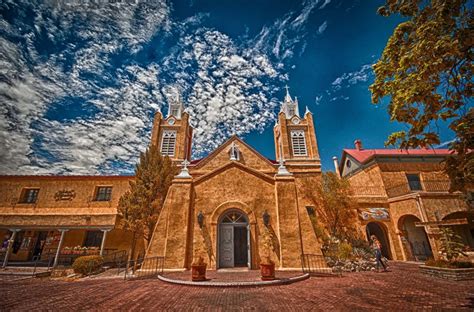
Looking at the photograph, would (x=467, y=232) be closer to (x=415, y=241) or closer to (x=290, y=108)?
(x=415, y=241)

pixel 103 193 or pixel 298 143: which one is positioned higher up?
pixel 298 143

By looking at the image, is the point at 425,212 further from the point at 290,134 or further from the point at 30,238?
the point at 30,238

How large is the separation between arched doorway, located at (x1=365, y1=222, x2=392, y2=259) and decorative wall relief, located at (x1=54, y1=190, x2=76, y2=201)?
2607 cm

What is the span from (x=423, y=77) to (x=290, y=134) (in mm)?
23856

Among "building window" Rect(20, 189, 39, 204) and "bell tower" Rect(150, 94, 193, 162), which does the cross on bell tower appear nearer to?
"bell tower" Rect(150, 94, 193, 162)

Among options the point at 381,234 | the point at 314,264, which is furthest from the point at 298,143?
the point at 314,264

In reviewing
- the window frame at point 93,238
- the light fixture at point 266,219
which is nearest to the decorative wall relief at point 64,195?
the window frame at point 93,238

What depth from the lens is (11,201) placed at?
1781 centimetres

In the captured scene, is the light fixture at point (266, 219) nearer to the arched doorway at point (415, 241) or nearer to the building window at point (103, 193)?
the arched doorway at point (415, 241)

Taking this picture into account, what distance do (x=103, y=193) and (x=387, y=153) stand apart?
2781 centimetres

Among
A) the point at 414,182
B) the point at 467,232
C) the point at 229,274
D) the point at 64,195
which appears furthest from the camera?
the point at 414,182

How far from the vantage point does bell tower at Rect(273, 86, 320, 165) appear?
25.9m

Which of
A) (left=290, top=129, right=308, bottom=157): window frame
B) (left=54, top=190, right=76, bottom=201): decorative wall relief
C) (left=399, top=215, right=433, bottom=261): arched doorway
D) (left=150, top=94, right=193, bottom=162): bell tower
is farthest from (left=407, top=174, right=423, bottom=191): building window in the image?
(left=54, top=190, right=76, bottom=201): decorative wall relief

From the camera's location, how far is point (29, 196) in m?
18.3
